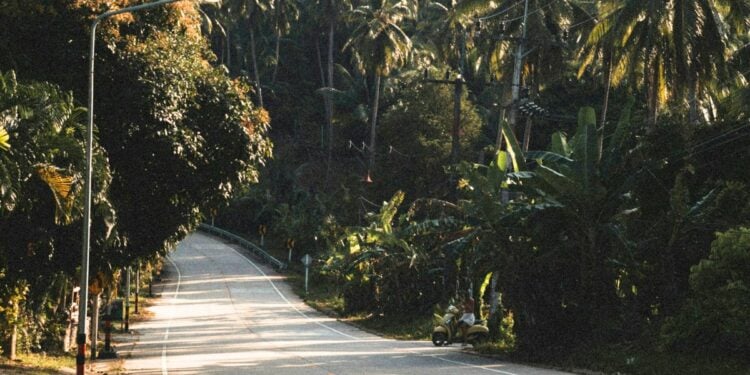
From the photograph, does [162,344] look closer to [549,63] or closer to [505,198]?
[505,198]

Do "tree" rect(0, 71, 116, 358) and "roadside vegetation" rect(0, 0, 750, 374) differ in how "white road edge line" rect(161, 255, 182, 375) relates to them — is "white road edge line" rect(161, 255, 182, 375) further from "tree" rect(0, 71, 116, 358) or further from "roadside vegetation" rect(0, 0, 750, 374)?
"tree" rect(0, 71, 116, 358)

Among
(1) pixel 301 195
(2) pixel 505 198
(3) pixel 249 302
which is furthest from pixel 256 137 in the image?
(1) pixel 301 195

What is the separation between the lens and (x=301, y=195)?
7831cm

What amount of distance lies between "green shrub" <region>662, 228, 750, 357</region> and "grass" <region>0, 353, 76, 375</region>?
13272mm

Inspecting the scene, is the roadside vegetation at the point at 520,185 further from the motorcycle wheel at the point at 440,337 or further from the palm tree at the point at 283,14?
the palm tree at the point at 283,14

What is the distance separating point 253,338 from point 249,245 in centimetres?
4198

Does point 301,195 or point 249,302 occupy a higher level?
point 301,195

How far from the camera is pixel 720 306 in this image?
2136 centimetres

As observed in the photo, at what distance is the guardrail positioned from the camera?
70.5 m

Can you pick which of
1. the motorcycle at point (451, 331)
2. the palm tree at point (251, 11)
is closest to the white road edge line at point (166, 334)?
the motorcycle at point (451, 331)

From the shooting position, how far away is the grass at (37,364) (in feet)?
69.6

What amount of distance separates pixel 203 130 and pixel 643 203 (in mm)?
11683

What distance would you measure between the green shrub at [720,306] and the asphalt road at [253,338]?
311cm

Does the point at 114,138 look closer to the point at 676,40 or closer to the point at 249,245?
the point at 676,40
